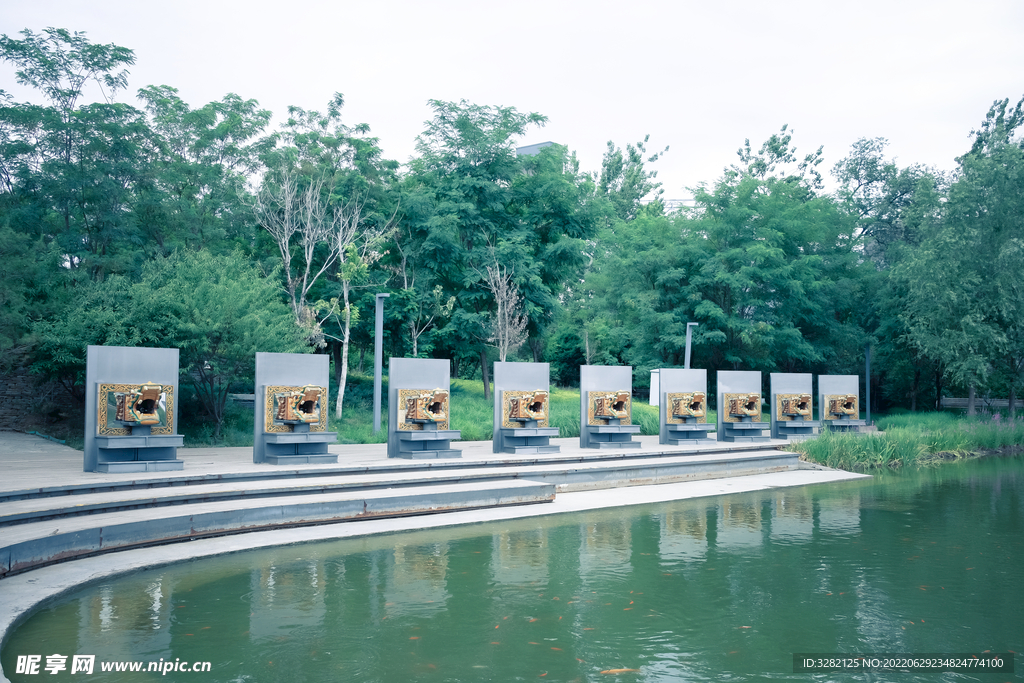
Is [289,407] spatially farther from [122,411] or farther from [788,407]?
[788,407]

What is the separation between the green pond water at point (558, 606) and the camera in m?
5.41

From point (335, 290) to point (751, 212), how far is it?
19137 mm

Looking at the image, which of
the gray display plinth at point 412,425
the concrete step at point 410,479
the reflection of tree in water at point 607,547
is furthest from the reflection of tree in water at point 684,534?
the gray display plinth at point 412,425

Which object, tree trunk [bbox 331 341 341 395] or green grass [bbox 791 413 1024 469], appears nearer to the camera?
green grass [bbox 791 413 1024 469]

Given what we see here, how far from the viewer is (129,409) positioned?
12617 mm

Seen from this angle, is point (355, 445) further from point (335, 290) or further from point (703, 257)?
point (703, 257)

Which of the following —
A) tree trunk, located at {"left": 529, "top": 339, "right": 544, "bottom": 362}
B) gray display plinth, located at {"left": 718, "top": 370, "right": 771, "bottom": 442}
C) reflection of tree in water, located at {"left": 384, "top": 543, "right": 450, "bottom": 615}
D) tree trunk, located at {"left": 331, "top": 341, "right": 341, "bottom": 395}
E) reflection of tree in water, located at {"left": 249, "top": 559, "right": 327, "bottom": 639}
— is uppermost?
tree trunk, located at {"left": 529, "top": 339, "right": 544, "bottom": 362}

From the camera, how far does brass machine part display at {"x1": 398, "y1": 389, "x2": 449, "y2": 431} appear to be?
50.1 ft

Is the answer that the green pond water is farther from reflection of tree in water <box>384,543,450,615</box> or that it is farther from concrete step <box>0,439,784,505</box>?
concrete step <box>0,439,784,505</box>

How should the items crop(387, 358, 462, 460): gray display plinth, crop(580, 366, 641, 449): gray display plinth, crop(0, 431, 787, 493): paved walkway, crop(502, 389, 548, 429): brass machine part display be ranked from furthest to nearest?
1. crop(580, 366, 641, 449): gray display plinth
2. crop(502, 389, 548, 429): brass machine part display
3. crop(387, 358, 462, 460): gray display plinth
4. crop(0, 431, 787, 493): paved walkway

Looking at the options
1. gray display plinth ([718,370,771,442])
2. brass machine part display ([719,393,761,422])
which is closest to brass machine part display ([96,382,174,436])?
gray display plinth ([718,370,771,442])

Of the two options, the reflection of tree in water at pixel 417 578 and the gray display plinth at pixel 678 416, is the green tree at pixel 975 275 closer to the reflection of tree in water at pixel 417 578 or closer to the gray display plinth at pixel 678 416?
the gray display plinth at pixel 678 416

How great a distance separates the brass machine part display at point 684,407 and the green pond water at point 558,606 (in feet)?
28.8

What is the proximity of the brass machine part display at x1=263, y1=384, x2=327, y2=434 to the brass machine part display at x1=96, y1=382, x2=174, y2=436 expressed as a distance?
1.91 m
